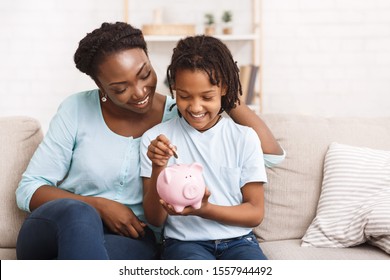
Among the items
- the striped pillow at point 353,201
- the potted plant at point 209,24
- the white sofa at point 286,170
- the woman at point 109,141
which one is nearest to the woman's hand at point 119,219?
the woman at point 109,141

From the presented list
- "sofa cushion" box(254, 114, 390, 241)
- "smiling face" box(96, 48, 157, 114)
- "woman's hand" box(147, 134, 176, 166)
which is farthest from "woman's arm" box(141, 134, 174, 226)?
"sofa cushion" box(254, 114, 390, 241)

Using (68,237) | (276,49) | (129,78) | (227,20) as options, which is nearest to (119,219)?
(68,237)

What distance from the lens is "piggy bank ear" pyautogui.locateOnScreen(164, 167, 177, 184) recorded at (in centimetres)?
140

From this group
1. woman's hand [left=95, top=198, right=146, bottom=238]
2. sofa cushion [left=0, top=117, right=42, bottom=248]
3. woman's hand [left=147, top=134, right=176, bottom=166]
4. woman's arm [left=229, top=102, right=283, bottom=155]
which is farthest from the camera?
sofa cushion [left=0, top=117, right=42, bottom=248]

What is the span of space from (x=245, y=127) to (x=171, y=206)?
1.28ft

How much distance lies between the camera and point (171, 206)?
4.70 feet

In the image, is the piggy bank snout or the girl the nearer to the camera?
the piggy bank snout

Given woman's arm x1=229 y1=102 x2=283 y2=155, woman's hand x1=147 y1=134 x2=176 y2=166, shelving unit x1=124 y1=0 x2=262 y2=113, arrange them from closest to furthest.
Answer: woman's hand x1=147 y1=134 x2=176 y2=166
woman's arm x1=229 y1=102 x2=283 y2=155
shelving unit x1=124 y1=0 x2=262 y2=113

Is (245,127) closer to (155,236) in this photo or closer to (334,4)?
(155,236)

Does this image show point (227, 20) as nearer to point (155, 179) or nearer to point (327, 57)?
point (327, 57)

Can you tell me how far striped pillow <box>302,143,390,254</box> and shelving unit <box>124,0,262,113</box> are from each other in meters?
1.81

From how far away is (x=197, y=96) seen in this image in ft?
5.11

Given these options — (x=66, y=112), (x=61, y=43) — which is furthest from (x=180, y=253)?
(x=61, y=43)

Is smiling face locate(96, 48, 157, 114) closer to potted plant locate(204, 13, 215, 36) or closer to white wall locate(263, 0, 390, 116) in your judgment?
potted plant locate(204, 13, 215, 36)
